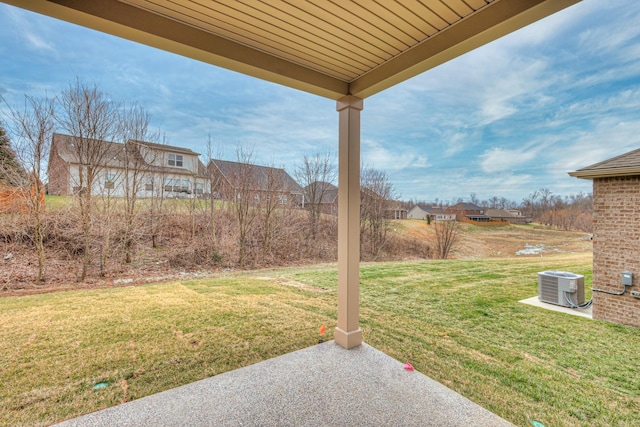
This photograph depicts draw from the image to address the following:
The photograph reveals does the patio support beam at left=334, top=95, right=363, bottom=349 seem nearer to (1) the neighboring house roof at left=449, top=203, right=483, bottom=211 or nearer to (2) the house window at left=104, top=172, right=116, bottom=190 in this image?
(2) the house window at left=104, top=172, right=116, bottom=190

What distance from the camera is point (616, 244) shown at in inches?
142

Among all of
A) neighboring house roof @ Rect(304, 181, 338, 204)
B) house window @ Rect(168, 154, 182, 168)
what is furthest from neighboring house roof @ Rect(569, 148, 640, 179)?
house window @ Rect(168, 154, 182, 168)

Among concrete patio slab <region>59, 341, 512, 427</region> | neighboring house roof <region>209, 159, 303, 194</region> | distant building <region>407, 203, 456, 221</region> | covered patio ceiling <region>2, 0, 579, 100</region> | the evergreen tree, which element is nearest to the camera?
covered patio ceiling <region>2, 0, 579, 100</region>

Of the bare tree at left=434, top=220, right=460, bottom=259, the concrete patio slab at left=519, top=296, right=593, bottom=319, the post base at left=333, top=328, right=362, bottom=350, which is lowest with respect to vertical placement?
the concrete patio slab at left=519, top=296, right=593, bottom=319

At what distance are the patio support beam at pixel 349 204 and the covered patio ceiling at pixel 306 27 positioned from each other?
474 mm

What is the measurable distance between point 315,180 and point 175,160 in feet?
12.4

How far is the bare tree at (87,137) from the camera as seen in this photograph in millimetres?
4840

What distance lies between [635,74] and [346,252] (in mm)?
6467

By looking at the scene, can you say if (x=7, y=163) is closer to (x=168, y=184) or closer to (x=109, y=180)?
(x=109, y=180)

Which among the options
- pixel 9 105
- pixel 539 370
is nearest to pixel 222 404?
pixel 539 370

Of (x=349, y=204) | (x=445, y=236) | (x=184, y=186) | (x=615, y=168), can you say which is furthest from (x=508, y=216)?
(x=184, y=186)

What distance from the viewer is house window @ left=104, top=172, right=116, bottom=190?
5180 millimetres

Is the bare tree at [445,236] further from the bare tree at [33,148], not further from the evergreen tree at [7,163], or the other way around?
the evergreen tree at [7,163]

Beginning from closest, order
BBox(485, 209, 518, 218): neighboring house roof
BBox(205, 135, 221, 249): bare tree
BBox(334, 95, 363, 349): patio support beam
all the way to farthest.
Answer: BBox(334, 95, 363, 349): patio support beam
BBox(205, 135, 221, 249): bare tree
BBox(485, 209, 518, 218): neighboring house roof
